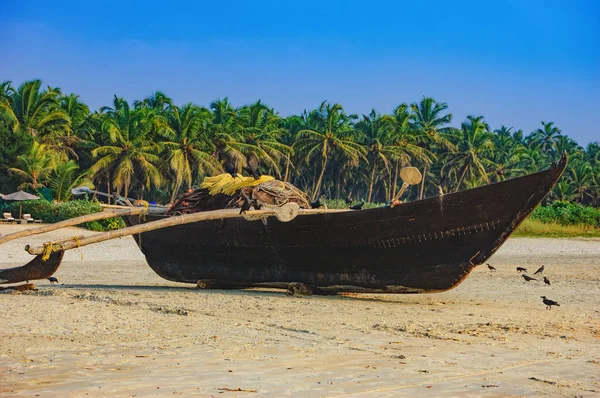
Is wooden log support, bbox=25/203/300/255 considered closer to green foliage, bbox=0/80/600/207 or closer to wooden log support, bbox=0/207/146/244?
wooden log support, bbox=0/207/146/244

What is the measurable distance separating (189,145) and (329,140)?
12.0 meters

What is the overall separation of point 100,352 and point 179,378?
118 cm

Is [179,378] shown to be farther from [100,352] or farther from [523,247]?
[523,247]

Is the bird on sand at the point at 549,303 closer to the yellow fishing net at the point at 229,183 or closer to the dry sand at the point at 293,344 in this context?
the dry sand at the point at 293,344

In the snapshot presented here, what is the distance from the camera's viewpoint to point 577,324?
26.8ft

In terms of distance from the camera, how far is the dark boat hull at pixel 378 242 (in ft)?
29.9

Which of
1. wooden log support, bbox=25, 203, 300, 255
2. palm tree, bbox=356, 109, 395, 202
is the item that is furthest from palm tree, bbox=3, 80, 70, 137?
wooden log support, bbox=25, 203, 300, 255

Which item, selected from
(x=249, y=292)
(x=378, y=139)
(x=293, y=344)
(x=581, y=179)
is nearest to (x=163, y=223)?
(x=249, y=292)

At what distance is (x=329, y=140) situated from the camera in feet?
163

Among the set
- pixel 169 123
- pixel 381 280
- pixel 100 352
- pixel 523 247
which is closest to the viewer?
pixel 100 352

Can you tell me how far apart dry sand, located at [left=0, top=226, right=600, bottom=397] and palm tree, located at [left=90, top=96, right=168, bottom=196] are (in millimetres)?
27105

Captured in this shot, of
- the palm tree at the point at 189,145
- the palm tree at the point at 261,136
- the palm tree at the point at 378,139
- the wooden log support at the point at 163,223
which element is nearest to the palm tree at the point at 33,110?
the palm tree at the point at 189,145

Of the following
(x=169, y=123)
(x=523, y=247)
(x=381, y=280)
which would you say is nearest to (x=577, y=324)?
(x=381, y=280)

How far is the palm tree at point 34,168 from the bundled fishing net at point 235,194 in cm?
2378
